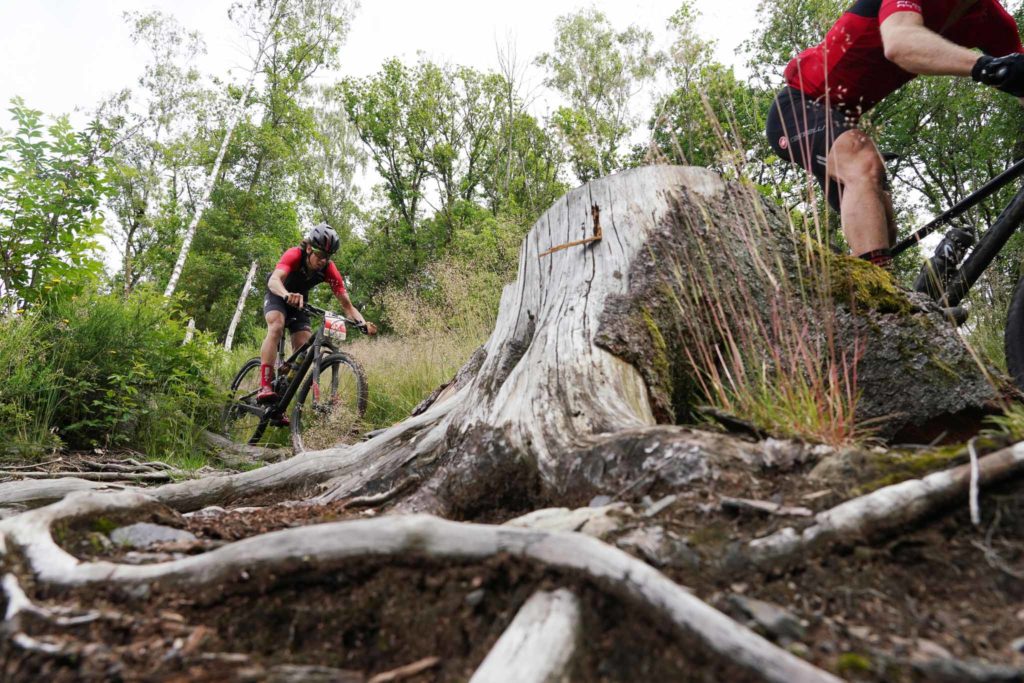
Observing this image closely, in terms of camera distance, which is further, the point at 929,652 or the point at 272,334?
the point at 272,334

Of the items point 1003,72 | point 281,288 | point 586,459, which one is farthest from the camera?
point 281,288

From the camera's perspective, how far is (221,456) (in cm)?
617

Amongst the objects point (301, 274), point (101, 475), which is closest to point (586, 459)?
point (101, 475)

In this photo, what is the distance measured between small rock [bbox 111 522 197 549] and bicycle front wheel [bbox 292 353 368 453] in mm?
4159

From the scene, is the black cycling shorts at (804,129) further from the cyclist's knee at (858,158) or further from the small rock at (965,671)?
the small rock at (965,671)

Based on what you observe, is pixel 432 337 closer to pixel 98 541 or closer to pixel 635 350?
pixel 635 350

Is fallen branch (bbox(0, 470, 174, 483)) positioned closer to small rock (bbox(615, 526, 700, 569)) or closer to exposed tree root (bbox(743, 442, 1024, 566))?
small rock (bbox(615, 526, 700, 569))

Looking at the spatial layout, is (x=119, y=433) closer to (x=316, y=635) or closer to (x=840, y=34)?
(x=316, y=635)

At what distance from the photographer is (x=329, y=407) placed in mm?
6281

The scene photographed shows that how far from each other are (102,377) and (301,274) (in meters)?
2.30

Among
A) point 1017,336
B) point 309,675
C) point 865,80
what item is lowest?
point 309,675

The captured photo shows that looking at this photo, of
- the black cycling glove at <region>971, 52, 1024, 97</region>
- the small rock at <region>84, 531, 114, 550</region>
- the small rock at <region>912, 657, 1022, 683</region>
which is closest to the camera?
the small rock at <region>912, 657, 1022, 683</region>

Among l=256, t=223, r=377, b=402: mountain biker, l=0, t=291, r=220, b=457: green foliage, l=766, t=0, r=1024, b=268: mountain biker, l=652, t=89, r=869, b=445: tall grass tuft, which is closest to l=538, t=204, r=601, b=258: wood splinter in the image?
l=652, t=89, r=869, b=445: tall grass tuft

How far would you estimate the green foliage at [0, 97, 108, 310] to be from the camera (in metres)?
5.44
